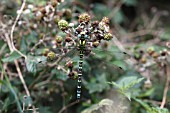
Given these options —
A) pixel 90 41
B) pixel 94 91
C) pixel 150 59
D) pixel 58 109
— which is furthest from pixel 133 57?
pixel 90 41

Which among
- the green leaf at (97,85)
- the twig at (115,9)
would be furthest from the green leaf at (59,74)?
the twig at (115,9)

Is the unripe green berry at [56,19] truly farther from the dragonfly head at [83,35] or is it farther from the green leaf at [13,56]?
the dragonfly head at [83,35]

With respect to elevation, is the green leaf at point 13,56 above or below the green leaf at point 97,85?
above

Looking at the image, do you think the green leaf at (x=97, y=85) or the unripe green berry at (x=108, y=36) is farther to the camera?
the green leaf at (x=97, y=85)

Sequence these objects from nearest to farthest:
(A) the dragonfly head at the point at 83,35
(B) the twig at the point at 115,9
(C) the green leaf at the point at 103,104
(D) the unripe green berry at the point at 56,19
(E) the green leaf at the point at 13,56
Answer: (A) the dragonfly head at the point at 83,35
(C) the green leaf at the point at 103,104
(E) the green leaf at the point at 13,56
(D) the unripe green berry at the point at 56,19
(B) the twig at the point at 115,9

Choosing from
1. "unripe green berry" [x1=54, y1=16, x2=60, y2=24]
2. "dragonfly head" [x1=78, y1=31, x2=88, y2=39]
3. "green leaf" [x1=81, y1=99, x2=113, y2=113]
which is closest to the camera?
"dragonfly head" [x1=78, y1=31, x2=88, y2=39]

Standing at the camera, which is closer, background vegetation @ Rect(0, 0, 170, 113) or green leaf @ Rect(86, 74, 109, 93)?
background vegetation @ Rect(0, 0, 170, 113)

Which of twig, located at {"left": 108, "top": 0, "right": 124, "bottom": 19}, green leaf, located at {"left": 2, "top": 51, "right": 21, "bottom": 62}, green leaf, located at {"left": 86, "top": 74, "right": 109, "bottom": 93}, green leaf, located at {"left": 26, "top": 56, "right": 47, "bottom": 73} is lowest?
green leaf, located at {"left": 86, "top": 74, "right": 109, "bottom": 93}

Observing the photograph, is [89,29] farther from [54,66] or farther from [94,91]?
[94,91]

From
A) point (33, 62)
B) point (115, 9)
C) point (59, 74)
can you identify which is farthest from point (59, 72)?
point (115, 9)

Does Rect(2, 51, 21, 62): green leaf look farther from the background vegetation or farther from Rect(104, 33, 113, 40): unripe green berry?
Rect(104, 33, 113, 40): unripe green berry

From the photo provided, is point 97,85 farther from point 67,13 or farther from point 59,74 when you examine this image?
point 67,13

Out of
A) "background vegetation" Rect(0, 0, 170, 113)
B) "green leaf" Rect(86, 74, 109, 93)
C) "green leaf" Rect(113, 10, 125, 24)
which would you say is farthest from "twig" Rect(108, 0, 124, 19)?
"green leaf" Rect(86, 74, 109, 93)
